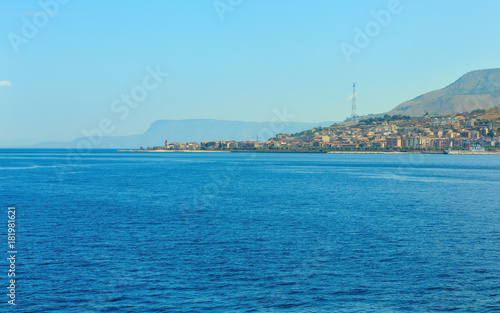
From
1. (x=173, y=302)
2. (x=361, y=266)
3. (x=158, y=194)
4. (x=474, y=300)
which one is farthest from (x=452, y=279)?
(x=158, y=194)

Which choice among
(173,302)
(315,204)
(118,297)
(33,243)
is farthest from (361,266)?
(315,204)

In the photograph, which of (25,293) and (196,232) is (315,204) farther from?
(25,293)

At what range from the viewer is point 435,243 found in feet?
80.3

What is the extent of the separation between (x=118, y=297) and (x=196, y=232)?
10343 millimetres

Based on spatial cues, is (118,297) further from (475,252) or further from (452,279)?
(475,252)

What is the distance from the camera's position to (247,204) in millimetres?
39969

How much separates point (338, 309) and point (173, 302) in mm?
5478

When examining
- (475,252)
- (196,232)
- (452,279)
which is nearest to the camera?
(452,279)

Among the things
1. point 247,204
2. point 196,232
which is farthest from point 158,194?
point 196,232

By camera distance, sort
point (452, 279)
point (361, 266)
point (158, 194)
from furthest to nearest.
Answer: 1. point (158, 194)
2. point (361, 266)
3. point (452, 279)

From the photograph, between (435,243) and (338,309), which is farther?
(435,243)

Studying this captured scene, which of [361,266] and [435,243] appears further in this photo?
[435,243]

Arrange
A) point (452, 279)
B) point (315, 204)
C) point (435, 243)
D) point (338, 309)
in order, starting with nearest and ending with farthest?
point (338, 309)
point (452, 279)
point (435, 243)
point (315, 204)

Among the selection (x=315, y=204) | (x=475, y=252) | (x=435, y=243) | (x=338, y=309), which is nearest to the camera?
(x=338, y=309)
